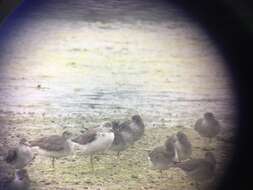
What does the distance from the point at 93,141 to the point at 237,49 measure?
95 cm

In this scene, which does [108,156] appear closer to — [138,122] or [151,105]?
[138,122]

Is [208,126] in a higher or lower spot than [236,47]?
lower

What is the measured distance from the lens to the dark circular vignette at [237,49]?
183 centimetres

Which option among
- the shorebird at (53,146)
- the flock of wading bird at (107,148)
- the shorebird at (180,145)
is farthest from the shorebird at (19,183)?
the shorebird at (180,145)

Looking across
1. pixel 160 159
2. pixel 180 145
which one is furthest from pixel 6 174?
pixel 180 145

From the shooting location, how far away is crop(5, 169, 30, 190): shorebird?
1.78m

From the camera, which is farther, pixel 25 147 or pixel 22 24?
pixel 22 24

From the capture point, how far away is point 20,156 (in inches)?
71.0

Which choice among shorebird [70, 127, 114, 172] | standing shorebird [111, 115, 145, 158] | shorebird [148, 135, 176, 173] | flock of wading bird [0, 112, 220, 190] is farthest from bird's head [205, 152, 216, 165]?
shorebird [70, 127, 114, 172]

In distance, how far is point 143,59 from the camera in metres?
1.94

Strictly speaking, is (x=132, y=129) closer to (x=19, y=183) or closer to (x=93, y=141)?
(x=93, y=141)

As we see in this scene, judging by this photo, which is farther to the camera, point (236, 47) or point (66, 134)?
point (236, 47)

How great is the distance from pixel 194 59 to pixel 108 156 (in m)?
0.72

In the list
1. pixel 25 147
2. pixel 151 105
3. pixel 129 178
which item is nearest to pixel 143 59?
pixel 151 105
